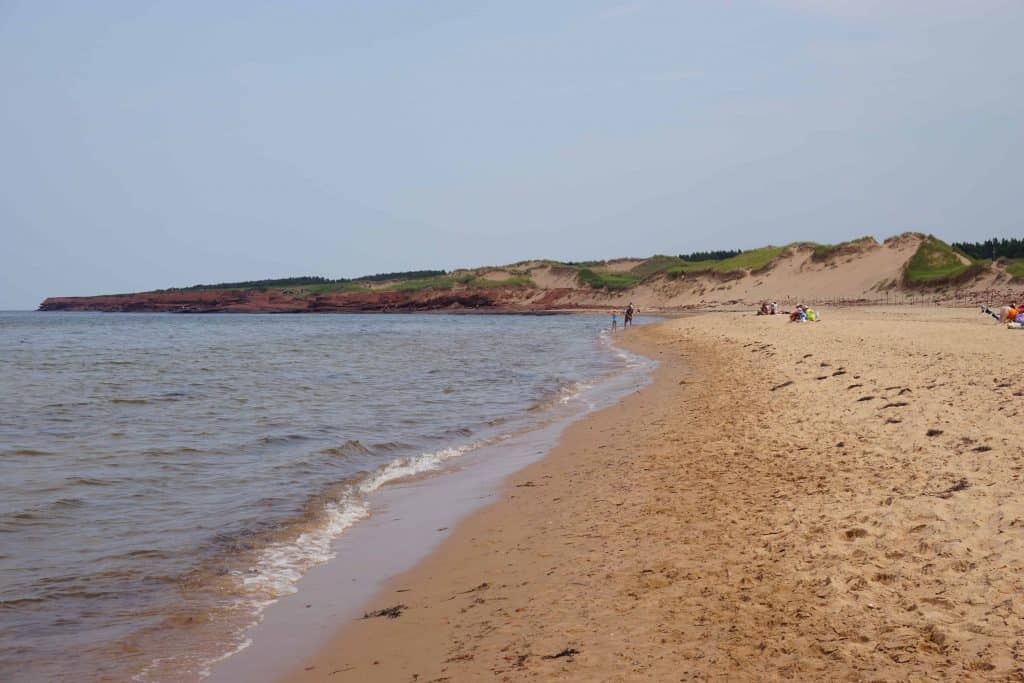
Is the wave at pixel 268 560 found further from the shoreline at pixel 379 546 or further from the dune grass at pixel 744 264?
the dune grass at pixel 744 264

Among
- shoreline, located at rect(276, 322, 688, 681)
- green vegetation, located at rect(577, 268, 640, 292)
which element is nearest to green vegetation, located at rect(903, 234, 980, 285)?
green vegetation, located at rect(577, 268, 640, 292)

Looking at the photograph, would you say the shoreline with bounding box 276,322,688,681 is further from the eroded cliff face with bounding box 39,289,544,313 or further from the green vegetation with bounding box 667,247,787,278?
the eroded cliff face with bounding box 39,289,544,313

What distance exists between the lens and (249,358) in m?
33.7

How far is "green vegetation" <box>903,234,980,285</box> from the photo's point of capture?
203 ft

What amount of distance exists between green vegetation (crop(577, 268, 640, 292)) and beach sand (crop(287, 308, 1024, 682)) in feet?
342

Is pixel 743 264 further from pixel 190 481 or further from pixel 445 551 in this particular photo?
pixel 445 551

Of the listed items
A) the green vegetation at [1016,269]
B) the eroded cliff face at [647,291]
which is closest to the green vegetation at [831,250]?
the eroded cliff face at [647,291]

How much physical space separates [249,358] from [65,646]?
2918cm

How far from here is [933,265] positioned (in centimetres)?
6731

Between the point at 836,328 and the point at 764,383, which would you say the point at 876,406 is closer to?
the point at 764,383

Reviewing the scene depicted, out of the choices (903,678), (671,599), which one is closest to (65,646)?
(671,599)

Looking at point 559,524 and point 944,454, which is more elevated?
point 944,454

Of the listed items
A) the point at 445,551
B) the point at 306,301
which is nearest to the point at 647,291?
the point at 306,301

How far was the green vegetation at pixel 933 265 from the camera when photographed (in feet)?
203
